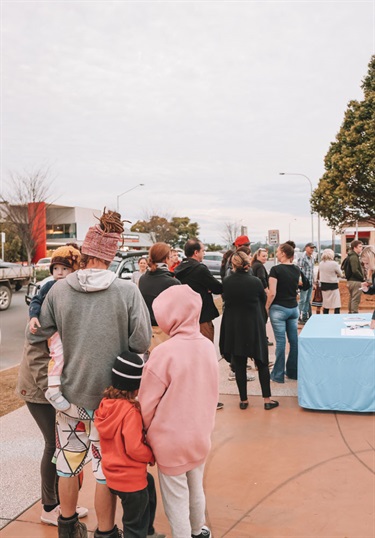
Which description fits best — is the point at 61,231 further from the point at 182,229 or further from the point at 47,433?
the point at 47,433

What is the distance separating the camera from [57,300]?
260 centimetres

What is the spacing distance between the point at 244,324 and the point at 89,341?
9.32 feet

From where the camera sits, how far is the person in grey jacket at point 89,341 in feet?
8.37

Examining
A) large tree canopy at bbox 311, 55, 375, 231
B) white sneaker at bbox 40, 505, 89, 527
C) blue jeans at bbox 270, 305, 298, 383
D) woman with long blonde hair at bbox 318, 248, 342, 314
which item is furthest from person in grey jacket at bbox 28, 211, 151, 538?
large tree canopy at bbox 311, 55, 375, 231

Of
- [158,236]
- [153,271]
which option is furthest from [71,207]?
[153,271]

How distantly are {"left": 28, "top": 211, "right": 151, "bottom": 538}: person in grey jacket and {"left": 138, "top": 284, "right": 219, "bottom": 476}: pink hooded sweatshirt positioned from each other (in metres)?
0.23

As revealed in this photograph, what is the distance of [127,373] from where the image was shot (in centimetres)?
244

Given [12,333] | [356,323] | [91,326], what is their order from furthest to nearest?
[12,333] < [356,323] < [91,326]

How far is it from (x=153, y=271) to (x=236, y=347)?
1.23 meters

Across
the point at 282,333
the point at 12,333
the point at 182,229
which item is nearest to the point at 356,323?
the point at 282,333

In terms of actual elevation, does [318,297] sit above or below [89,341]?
below

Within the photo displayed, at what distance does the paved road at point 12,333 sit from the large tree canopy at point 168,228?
155 ft

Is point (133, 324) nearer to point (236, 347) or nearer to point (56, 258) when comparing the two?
point (56, 258)

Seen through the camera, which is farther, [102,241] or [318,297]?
[318,297]
